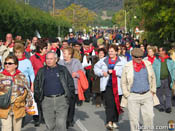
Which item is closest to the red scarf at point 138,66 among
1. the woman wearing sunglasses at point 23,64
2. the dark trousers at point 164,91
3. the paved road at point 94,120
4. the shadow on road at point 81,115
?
the paved road at point 94,120

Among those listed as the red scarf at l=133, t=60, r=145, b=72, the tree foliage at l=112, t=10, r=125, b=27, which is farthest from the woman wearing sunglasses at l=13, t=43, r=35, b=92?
the tree foliage at l=112, t=10, r=125, b=27

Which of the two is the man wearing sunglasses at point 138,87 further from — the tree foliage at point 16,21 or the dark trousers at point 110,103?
the tree foliage at point 16,21

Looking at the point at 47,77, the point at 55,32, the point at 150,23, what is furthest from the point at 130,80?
the point at 55,32

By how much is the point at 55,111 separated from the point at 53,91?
364mm

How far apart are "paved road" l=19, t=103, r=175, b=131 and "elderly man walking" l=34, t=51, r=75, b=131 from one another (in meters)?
2.15

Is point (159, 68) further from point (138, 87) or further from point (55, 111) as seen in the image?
point (55, 111)

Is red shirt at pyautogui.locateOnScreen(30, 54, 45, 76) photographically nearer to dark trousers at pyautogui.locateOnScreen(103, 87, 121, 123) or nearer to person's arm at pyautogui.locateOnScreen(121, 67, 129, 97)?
dark trousers at pyautogui.locateOnScreen(103, 87, 121, 123)

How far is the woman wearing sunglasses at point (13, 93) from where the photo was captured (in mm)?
6371

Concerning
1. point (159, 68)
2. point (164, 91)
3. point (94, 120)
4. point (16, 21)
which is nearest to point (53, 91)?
point (94, 120)

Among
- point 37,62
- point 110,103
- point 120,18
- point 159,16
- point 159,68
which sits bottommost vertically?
point 110,103

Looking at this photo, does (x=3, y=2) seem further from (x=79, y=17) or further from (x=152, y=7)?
(x=79, y=17)

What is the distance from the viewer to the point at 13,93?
642cm

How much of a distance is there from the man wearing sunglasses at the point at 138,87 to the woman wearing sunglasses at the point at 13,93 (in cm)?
181

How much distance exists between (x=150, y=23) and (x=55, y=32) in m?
33.7
